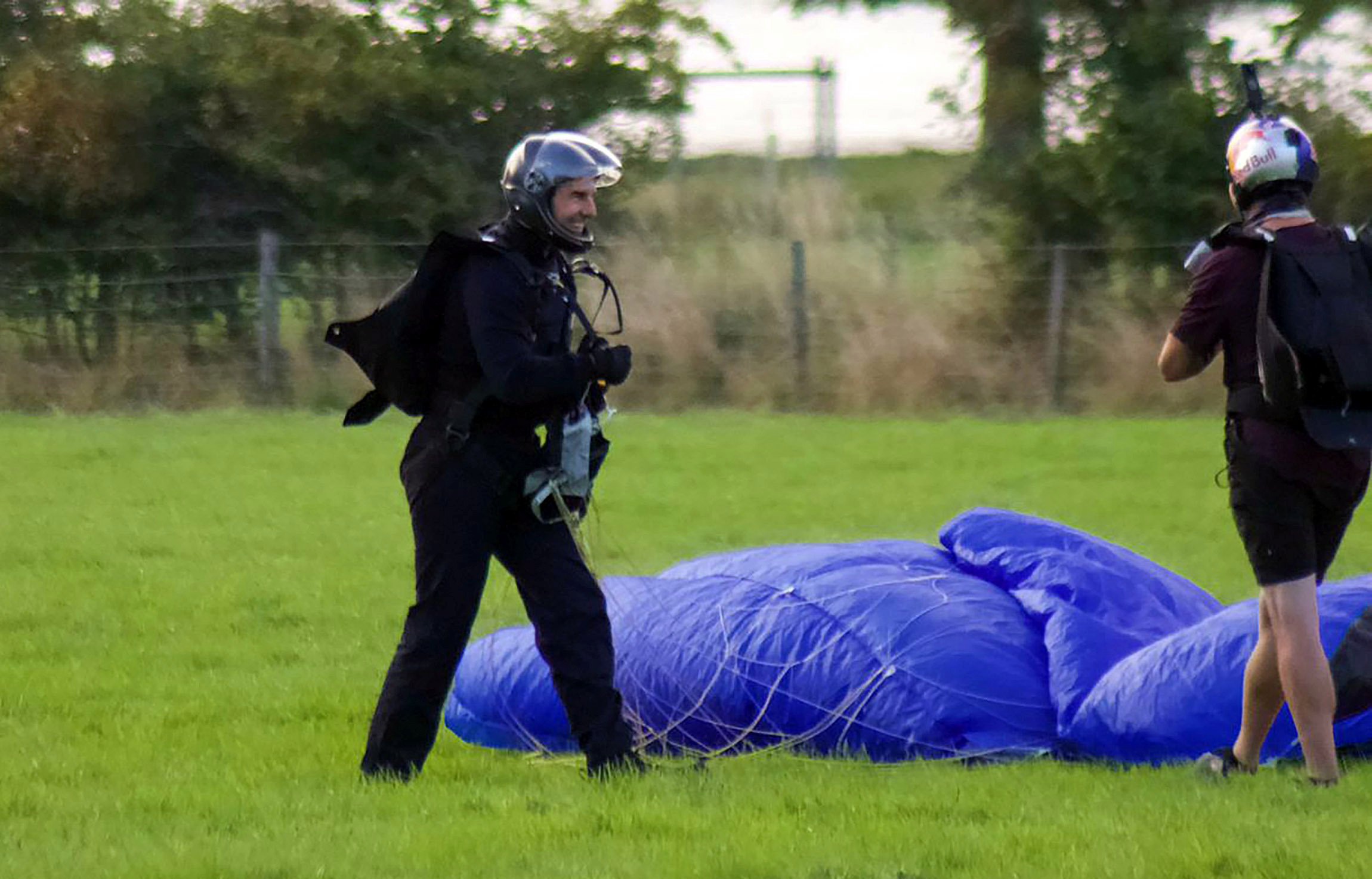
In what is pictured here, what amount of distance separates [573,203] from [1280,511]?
218 centimetres

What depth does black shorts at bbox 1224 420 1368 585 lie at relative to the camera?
559 centimetres

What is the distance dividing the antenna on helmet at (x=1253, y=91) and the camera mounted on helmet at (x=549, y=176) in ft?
6.05

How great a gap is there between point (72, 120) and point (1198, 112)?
42.0 ft

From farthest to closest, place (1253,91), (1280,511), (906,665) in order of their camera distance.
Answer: (906,665) → (1253,91) → (1280,511)

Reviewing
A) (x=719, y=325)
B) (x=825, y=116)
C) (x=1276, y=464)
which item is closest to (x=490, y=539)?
(x=1276, y=464)

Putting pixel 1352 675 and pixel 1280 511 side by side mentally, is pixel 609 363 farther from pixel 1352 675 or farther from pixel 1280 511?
pixel 1352 675

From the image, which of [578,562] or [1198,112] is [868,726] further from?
[1198,112]

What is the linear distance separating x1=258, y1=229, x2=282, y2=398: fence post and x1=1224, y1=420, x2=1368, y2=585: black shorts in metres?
16.9

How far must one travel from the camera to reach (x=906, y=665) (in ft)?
21.7

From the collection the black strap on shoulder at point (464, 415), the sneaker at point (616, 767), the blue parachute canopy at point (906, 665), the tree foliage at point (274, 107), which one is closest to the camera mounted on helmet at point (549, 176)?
the black strap on shoulder at point (464, 415)

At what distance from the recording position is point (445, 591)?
5.88 meters

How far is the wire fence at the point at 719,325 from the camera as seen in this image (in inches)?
832

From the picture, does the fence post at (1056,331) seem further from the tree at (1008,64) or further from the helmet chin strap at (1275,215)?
the helmet chin strap at (1275,215)

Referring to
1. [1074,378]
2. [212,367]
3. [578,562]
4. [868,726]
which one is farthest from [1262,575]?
[212,367]
